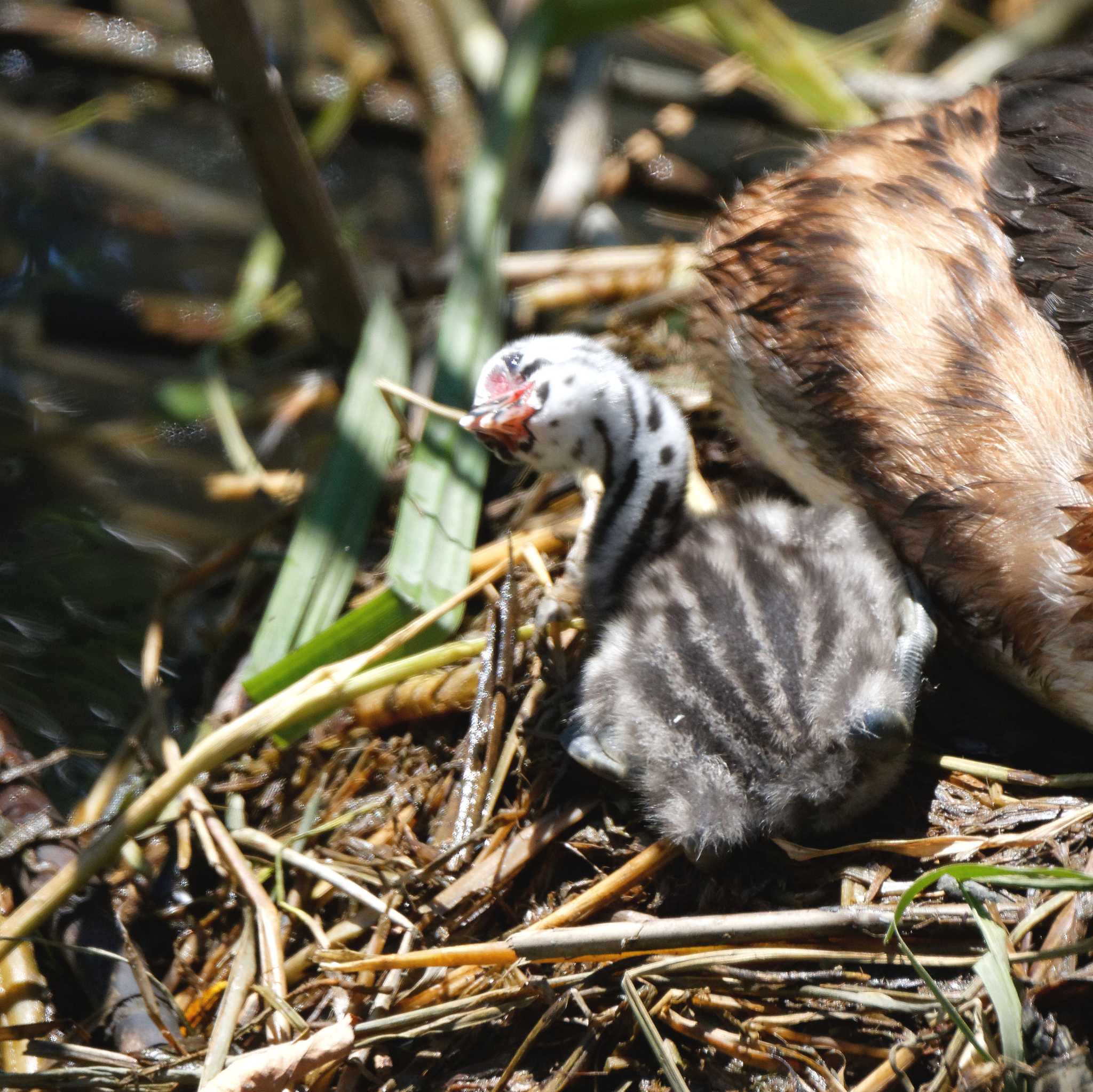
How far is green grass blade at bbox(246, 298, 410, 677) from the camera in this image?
106 inches

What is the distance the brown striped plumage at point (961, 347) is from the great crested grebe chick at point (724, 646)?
0.15m

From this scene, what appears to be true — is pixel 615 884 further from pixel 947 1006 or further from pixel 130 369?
pixel 130 369

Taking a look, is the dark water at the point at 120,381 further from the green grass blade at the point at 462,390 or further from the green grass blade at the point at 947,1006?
the green grass blade at the point at 947,1006

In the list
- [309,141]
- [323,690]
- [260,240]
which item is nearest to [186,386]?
[260,240]

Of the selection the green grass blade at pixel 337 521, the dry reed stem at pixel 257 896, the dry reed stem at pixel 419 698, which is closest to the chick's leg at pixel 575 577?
the dry reed stem at pixel 419 698

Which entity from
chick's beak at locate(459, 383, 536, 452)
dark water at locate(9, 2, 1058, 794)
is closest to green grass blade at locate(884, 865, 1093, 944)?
chick's beak at locate(459, 383, 536, 452)

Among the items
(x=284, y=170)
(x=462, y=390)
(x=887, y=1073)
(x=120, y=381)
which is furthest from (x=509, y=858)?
(x=120, y=381)

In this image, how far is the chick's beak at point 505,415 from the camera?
248 cm

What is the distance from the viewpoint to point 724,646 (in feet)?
7.28

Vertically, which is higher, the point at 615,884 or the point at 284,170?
the point at 284,170

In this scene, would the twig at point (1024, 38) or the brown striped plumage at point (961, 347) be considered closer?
the brown striped plumage at point (961, 347)

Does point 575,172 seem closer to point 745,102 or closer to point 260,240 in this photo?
point 745,102

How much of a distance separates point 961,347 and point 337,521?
146 cm

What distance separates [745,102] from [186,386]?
2090 millimetres
